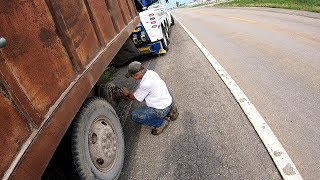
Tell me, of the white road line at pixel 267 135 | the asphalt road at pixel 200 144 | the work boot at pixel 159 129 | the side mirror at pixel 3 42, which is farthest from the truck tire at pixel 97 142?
the white road line at pixel 267 135

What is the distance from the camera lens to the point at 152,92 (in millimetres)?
5195

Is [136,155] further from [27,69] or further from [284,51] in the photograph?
[284,51]

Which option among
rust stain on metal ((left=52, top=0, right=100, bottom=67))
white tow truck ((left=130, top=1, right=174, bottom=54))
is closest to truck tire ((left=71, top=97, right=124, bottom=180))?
rust stain on metal ((left=52, top=0, right=100, bottom=67))

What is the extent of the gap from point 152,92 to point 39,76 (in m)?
2.61

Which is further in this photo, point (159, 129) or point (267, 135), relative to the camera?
point (159, 129)

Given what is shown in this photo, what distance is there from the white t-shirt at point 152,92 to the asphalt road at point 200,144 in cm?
42

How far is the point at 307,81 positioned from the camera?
6414mm

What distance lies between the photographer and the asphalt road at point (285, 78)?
433 cm

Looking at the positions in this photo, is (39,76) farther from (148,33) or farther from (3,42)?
(148,33)

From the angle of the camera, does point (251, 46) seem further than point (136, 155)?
Yes

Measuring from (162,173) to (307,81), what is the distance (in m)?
3.78

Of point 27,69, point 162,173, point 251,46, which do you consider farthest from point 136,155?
point 251,46

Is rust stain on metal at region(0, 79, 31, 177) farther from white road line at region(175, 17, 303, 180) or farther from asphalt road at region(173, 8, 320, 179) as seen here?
asphalt road at region(173, 8, 320, 179)

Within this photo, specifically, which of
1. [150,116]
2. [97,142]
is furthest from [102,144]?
[150,116]
